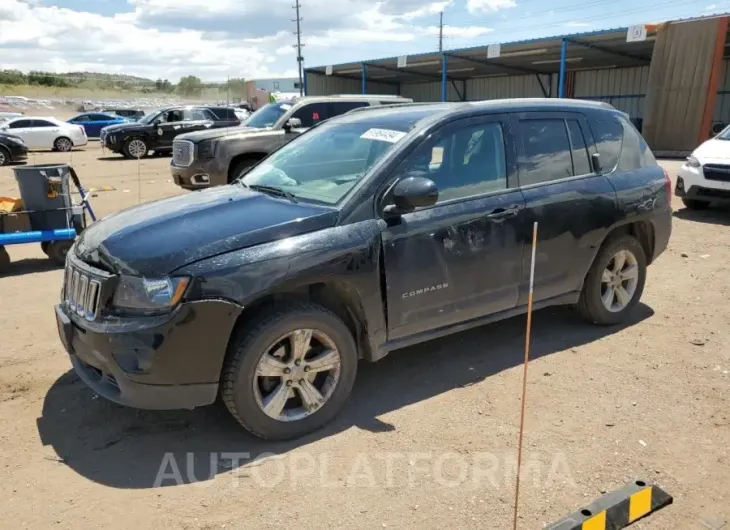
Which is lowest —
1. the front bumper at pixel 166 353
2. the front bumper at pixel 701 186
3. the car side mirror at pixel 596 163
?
the front bumper at pixel 701 186

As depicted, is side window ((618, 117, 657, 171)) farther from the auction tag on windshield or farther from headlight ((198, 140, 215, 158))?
headlight ((198, 140, 215, 158))

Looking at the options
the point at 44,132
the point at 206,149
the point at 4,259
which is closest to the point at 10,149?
the point at 44,132

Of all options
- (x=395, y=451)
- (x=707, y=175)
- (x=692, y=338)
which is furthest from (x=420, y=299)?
(x=707, y=175)

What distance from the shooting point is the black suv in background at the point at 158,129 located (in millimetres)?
21766

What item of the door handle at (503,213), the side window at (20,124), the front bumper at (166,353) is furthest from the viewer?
the side window at (20,124)

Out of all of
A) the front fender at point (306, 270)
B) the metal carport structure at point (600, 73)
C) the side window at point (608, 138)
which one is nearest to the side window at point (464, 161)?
the front fender at point (306, 270)

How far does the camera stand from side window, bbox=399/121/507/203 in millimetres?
4000

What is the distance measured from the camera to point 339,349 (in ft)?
11.7

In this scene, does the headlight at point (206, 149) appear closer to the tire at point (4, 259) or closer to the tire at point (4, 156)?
the tire at point (4, 259)

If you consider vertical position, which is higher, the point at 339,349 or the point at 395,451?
the point at 339,349

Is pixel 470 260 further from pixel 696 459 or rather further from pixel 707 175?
pixel 707 175

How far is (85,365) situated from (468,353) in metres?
2.71

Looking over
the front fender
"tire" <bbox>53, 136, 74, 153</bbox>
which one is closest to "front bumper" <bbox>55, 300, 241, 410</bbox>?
the front fender

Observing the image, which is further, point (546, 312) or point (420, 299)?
point (546, 312)
